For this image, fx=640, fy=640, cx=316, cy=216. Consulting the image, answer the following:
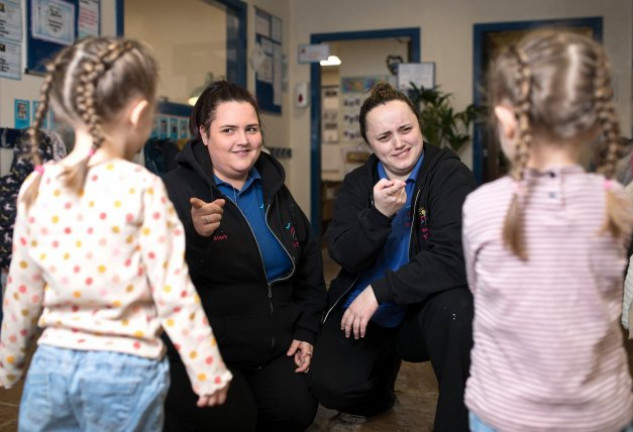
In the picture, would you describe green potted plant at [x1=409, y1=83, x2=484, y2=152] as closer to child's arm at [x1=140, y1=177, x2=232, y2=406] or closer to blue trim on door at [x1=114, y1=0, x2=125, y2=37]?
blue trim on door at [x1=114, y1=0, x2=125, y2=37]

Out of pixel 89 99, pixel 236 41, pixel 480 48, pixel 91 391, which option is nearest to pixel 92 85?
pixel 89 99

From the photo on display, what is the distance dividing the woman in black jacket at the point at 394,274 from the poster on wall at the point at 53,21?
85.0 inches

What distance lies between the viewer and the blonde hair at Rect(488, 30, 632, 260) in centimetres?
97

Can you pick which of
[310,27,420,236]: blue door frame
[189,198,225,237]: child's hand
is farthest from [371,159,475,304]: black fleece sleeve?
[310,27,420,236]: blue door frame

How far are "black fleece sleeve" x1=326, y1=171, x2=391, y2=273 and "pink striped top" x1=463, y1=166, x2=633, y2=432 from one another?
0.69 meters

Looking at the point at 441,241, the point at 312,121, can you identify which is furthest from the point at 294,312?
the point at 312,121

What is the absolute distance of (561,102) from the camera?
3.18ft

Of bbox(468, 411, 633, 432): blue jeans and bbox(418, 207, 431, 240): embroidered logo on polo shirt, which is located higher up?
bbox(418, 207, 431, 240): embroidered logo on polo shirt

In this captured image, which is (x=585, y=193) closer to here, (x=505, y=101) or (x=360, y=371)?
(x=505, y=101)

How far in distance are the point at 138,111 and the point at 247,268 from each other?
81 centimetres

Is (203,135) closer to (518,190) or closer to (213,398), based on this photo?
(213,398)

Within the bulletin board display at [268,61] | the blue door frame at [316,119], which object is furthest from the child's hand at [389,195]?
the blue door frame at [316,119]

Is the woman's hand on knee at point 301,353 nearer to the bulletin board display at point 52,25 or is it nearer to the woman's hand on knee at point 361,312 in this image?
the woman's hand on knee at point 361,312

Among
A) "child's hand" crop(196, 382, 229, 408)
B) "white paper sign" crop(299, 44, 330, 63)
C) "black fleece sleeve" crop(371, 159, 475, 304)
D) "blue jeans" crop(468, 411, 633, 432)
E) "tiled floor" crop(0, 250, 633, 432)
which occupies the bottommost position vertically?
"tiled floor" crop(0, 250, 633, 432)
